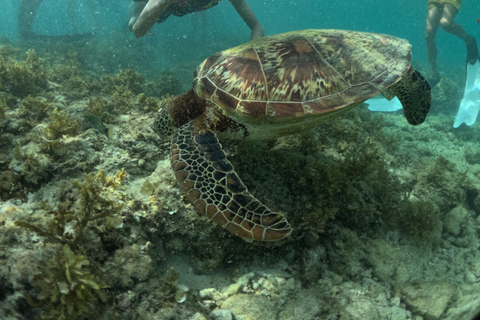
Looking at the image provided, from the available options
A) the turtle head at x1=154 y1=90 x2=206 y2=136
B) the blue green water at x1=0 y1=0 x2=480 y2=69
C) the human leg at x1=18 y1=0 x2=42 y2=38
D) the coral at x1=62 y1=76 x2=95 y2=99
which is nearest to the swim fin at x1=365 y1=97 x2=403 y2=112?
the turtle head at x1=154 y1=90 x2=206 y2=136

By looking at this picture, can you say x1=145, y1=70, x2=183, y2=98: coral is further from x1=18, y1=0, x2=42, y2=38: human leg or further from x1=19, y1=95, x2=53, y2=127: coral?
x1=18, y1=0, x2=42, y2=38: human leg

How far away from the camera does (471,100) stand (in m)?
8.67

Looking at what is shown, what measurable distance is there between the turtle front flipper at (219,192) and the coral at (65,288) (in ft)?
3.00

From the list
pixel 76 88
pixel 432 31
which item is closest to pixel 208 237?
pixel 76 88

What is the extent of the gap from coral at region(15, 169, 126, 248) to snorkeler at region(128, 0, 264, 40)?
14.7ft

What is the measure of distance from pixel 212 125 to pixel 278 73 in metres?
0.96

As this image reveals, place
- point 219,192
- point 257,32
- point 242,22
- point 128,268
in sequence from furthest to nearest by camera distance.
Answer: point 242,22 → point 257,32 → point 219,192 → point 128,268

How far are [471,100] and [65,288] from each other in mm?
12089

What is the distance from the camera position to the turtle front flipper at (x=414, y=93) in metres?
3.39

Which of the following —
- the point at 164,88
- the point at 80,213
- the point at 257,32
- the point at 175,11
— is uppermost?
the point at 175,11

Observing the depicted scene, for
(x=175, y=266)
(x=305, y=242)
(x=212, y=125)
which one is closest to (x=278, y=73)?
(x=212, y=125)

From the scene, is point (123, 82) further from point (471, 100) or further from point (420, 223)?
point (471, 100)

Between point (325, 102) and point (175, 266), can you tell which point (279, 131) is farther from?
point (175, 266)

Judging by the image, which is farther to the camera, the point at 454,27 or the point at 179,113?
the point at 454,27
